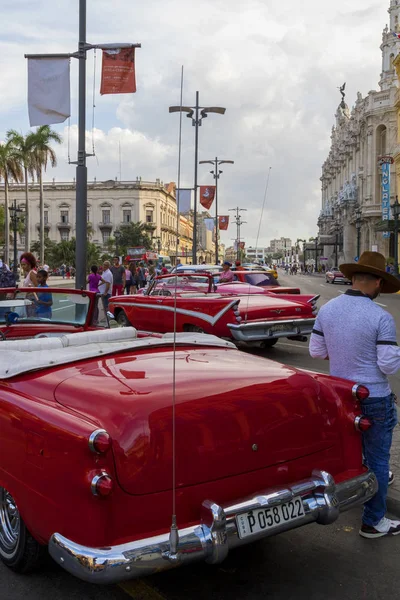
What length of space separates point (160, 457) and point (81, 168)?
10789mm

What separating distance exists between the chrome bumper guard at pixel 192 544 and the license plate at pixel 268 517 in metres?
0.02

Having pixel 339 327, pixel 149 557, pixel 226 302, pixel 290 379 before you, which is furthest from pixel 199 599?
pixel 226 302

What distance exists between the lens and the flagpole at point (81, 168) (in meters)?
12.5

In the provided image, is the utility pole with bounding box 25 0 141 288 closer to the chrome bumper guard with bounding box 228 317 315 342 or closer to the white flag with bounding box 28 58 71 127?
the white flag with bounding box 28 58 71 127

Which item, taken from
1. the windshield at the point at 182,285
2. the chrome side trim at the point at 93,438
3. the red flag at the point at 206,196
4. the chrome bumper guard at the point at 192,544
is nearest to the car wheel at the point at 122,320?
the windshield at the point at 182,285

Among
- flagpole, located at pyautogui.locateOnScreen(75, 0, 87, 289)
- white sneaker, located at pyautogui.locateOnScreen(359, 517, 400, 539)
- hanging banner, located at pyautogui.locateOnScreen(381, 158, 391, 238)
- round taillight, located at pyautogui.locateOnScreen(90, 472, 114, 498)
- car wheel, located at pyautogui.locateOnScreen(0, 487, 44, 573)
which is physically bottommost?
white sneaker, located at pyautogui.locateOnScreen(359, 517, 400, 539)

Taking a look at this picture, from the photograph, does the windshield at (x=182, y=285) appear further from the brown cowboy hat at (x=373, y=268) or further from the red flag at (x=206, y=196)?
the red flag at (x=206, y=196)

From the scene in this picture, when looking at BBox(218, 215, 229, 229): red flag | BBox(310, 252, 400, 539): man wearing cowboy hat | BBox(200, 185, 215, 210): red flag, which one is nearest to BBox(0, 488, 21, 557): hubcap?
BBox(310, 252, 400, 539): man wearing cowboy hat

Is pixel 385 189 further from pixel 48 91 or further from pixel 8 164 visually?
pixel 48 91

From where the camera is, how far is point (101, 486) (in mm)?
2684

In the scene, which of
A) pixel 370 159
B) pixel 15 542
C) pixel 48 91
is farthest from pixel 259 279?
pixel 370 159

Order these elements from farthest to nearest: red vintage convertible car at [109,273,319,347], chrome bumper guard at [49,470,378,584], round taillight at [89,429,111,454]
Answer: red vintage convertible car at [109,273,319,347] → round taillight at [89,429,111,454] → chrome bumper guard at [49,470,378,584]

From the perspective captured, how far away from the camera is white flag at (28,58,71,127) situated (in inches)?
470

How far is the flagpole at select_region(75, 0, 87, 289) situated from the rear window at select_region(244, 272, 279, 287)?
549 centimetres
